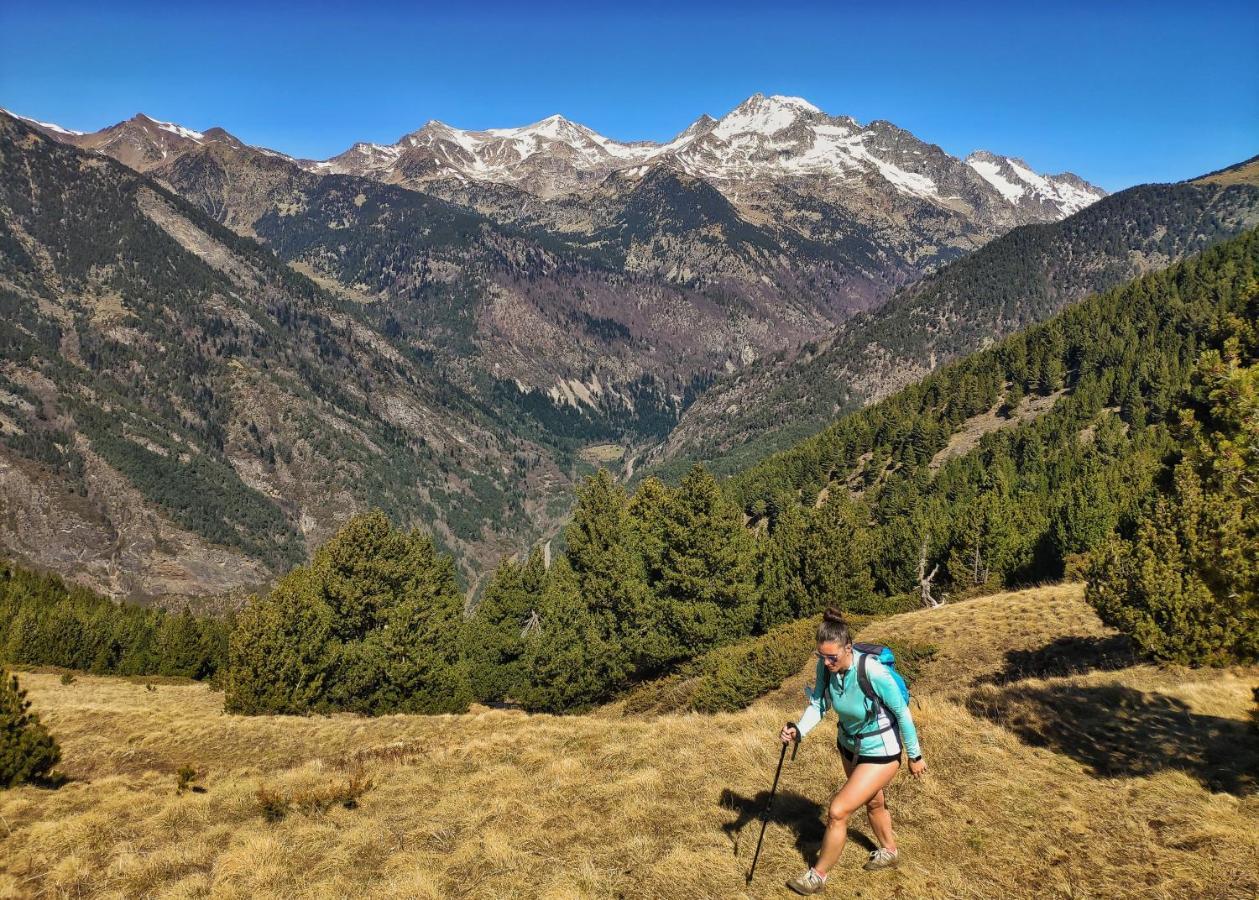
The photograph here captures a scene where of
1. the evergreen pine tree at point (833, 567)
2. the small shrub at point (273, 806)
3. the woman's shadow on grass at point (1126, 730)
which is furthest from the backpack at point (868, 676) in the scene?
the evergreen pine tree at point (833, 567)

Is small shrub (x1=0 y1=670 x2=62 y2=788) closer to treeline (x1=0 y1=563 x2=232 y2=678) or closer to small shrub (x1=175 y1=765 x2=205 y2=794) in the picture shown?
small shrub (x1=175 y1=765 x2=205 y2=794)

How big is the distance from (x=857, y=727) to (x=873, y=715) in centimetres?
34

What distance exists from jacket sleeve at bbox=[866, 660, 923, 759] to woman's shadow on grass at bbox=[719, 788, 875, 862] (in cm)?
344

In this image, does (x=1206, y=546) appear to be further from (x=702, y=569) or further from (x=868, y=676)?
(x=702, y=569)

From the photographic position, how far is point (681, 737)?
63.8 ft

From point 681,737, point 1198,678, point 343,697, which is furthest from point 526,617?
point 1198,678

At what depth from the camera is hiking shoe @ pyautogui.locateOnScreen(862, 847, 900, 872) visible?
421 inches

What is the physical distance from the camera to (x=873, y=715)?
9750 mm

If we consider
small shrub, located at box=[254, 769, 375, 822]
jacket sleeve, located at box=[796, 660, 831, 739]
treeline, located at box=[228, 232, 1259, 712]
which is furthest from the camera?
treeline, located at box=[228, 232, 1259, 712]

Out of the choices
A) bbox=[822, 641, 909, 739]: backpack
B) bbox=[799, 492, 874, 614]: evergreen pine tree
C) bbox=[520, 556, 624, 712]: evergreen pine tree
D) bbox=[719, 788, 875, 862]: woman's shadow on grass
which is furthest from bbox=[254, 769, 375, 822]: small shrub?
bbox=[799, 492, 874, 614]: evergreen pine tree

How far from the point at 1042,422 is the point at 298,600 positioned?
14055 cm

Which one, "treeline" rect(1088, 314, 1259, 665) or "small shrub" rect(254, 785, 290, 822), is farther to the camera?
"small shrub" rect(254, 785, 290, 822)

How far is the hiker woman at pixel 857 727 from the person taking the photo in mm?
9625

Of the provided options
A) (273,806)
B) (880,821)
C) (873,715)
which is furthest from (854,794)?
(273,806)
